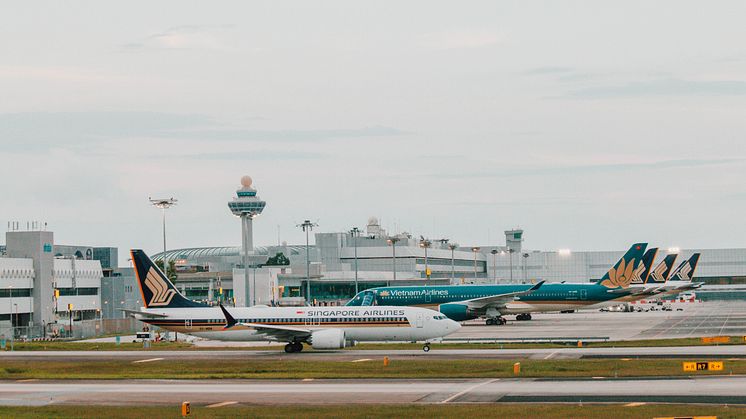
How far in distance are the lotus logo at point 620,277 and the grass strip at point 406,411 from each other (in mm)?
84942

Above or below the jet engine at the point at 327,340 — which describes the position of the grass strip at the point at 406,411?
below

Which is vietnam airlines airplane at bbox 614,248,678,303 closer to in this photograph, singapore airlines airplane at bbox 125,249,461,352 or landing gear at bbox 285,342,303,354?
singapore airlines airplane at bbox 125,249,461,352

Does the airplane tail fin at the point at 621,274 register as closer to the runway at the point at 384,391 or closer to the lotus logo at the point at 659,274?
the lotus logo at the point at 659,274

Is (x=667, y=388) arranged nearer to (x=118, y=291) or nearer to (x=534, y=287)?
(x=534, y=287)

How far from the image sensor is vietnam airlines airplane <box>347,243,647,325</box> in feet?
382

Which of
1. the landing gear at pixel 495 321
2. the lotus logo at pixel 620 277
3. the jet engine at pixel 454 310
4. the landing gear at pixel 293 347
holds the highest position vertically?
the lotus logo at pixel 620 277

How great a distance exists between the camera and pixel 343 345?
72875mm

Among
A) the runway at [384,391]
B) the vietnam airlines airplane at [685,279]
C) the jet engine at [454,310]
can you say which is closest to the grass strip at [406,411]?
the runway at [384,391]

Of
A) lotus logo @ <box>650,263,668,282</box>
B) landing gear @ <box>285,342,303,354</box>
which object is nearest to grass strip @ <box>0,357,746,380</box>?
landing gear @ <box>285,342,303,354</box>

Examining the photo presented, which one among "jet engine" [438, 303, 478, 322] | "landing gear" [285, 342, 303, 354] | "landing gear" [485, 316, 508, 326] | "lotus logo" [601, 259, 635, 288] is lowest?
"landing gear" [485, 316, 508, 326]

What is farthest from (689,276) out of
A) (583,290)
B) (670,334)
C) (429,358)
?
(429,358)

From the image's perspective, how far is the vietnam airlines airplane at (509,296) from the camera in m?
116

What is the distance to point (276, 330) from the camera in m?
72.7

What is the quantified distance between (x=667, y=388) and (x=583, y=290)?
Answer: 254 ft
